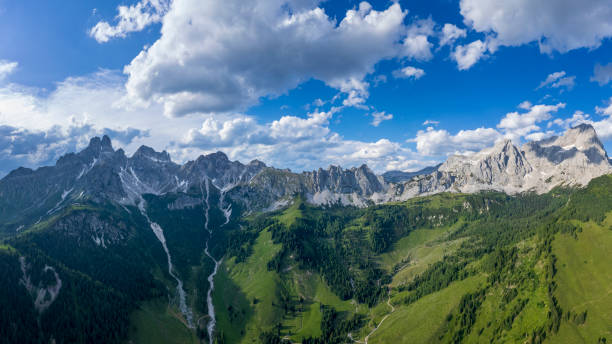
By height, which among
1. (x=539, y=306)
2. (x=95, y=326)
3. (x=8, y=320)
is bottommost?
(x=539, y=306)

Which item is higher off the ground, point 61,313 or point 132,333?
point 61,313

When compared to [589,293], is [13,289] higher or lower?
higher

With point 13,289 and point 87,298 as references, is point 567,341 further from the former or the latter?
point 13,289

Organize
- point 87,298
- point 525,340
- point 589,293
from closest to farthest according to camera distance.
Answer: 1. point 525,340
2. point 589,293
3. point 87,298

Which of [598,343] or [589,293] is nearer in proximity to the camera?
[598,343]

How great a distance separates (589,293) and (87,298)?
302 metres

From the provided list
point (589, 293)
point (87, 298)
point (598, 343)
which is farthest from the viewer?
point (87, 298)

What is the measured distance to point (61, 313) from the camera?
181750mm

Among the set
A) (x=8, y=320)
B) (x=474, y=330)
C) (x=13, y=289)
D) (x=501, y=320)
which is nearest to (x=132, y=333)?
(x=8, y=320)

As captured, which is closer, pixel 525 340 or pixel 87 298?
pixel 525 340

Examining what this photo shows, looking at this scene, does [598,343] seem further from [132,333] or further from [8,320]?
[8,320]

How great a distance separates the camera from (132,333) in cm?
19238

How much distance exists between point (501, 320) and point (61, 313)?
256m

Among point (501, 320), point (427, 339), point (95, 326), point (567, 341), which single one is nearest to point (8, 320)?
point (95, 326)
